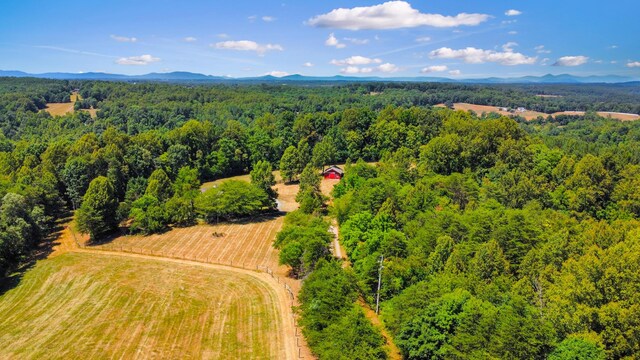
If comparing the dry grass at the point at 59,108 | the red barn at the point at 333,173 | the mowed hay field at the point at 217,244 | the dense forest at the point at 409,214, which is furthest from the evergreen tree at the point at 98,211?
the dry grass at the point at 59,108

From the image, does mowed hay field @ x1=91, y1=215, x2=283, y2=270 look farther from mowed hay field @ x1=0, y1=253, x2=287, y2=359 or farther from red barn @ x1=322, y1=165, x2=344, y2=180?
red barn @ x1=322, y1=165, x2=344, y2=180

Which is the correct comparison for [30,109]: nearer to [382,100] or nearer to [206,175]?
[206,175]

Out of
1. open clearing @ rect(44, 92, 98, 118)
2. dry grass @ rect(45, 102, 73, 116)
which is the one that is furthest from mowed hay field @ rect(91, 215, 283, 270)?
dry grass @ rect(45, 102, 73, 116)

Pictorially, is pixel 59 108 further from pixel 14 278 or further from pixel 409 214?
pixel 409 214

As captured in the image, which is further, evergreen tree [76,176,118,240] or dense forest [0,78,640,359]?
evergreen tree [76,176,118,240]

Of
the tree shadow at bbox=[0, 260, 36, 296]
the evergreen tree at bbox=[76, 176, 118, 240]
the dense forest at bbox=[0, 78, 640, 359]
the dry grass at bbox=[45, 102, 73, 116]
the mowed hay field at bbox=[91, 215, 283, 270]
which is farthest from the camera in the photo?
the dry grass at bbox=[45, 102, 73, 116]

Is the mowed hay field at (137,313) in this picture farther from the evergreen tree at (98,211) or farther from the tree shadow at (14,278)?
the evergreen tree at (98,211)
